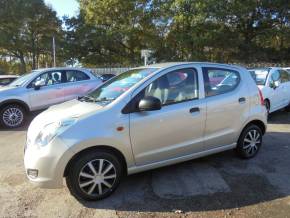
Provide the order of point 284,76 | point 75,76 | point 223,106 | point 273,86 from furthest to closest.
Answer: point 284,76, point 75,76, point 273,86, point 223,106

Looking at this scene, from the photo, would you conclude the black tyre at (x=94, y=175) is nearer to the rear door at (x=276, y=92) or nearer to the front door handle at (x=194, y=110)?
the front door handle at (x=194, y=110)

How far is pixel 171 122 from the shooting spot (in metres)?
5.02

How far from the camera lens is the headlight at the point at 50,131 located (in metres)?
4.39

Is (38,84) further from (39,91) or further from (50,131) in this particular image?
(50,131)

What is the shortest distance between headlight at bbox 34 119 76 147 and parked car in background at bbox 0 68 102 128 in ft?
18.9

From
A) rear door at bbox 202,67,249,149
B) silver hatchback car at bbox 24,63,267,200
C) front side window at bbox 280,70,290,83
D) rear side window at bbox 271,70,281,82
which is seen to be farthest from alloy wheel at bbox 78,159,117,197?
front side window at bbox 280,70,290,83

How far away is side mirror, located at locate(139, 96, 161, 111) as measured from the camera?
469 cm

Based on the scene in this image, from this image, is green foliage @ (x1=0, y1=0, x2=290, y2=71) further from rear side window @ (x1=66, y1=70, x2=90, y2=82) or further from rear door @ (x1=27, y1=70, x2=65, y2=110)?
rear door @ (x1=27, y1=70, x2=65, y2=110)

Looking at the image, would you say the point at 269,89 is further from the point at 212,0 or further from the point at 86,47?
the point at 86,47

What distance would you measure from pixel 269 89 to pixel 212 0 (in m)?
22.8

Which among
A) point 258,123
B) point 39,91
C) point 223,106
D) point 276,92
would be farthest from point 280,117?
point 39,91

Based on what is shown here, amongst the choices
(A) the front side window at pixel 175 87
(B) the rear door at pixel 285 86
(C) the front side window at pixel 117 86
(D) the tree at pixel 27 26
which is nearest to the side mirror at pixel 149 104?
(A) the front side window at pixel 175 87

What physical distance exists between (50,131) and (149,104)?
4.12 feet

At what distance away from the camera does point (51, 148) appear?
433cm
